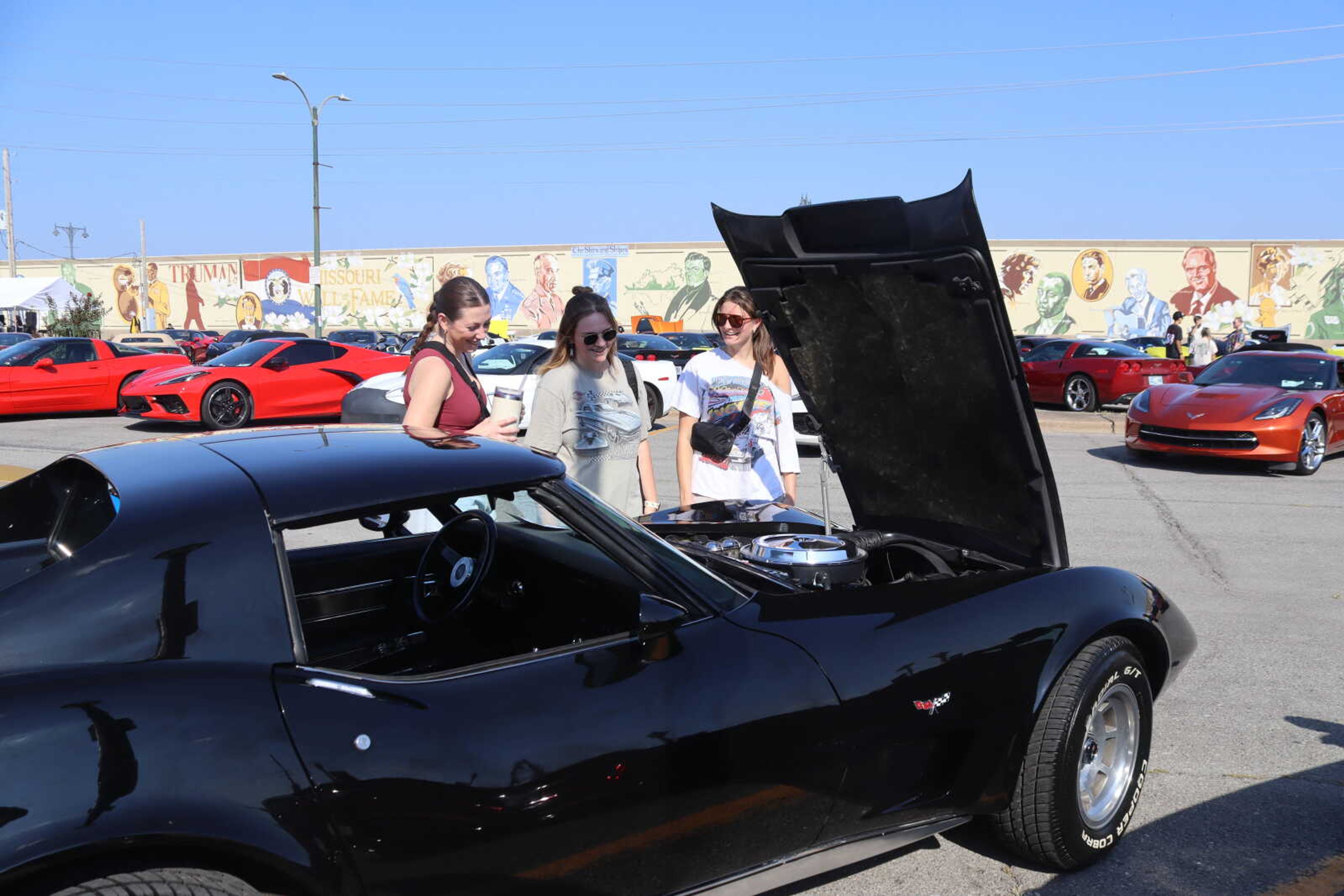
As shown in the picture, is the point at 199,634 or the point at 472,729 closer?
the point at 199,634

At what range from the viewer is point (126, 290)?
56.9 m

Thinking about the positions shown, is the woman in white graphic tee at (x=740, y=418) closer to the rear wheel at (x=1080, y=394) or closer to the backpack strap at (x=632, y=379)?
the backpack strap at (x=632, y=379)

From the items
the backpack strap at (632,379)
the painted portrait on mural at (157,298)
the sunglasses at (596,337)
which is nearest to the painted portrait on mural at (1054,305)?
the painted portrait on mural at (157,298)

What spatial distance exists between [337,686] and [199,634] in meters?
0.26

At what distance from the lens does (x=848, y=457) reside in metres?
3.96

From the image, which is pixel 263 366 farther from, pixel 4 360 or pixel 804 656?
pixel 804 656

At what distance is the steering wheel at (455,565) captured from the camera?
2.64 m

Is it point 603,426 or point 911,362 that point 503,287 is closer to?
point 603,426

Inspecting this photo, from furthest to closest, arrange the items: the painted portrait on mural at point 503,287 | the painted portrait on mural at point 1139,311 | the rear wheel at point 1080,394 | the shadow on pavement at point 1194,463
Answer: the painted portrait on mural at point 503,287, the painted portrait on mural at point 1139,311, the rear wheel at point 1080,394, the shadow on pavement at point 1194,463

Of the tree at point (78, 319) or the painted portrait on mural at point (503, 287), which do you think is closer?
the tree at point (78, 319)

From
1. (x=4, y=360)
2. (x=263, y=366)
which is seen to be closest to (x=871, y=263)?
(x=263, y=366)

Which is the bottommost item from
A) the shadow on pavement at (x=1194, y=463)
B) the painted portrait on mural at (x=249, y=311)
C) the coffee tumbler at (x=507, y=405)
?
the shadow on pavement at (x=1194, y=463)

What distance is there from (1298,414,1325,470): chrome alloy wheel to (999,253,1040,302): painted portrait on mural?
36446mm

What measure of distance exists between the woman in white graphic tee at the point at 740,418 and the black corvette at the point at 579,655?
2.58 feet
